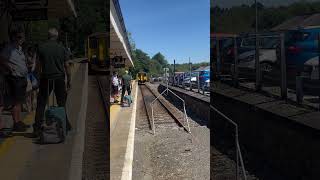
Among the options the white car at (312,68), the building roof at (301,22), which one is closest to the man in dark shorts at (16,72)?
the building roof at (301,22)

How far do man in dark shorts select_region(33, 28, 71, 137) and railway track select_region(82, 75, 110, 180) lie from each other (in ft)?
0.45

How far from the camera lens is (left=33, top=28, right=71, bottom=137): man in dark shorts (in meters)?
1.90

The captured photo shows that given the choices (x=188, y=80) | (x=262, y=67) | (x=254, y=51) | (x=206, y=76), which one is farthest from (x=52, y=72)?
(x=188, y=80)

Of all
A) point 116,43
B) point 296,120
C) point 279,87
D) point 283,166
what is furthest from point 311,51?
point 116,43

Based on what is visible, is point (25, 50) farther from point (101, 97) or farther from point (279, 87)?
point (279, 87)

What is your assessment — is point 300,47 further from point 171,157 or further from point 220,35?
point 220,35

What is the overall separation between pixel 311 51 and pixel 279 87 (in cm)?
39

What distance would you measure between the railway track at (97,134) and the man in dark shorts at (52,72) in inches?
5.4

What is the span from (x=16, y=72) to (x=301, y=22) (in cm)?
174

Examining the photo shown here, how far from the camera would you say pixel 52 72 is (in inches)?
76.2

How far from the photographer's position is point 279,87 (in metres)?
3.75

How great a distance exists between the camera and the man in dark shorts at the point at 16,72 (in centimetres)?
191

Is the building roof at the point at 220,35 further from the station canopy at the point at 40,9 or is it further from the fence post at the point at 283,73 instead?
the fence post at the point at 283,73

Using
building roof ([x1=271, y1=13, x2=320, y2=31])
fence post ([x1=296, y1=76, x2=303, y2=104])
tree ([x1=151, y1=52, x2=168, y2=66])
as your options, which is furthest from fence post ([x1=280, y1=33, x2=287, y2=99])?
tree ([x1=151, y1=52, x2=168, y2=66])
